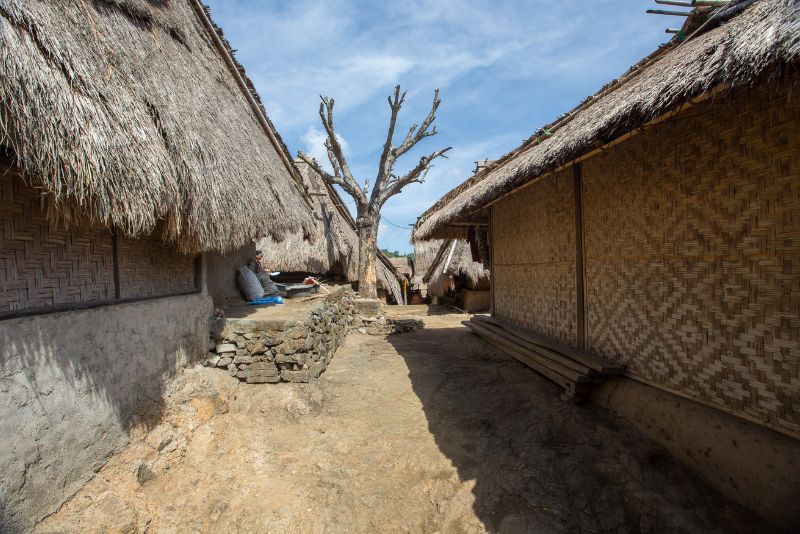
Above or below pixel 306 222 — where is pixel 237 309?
below

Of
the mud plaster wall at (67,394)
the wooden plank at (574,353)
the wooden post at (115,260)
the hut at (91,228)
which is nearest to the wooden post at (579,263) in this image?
the wooden plank at (574,353)

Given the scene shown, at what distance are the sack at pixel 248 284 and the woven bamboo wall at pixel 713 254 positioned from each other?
16.7 ft

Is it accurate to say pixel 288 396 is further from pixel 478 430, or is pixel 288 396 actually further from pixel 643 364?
pixel 643 364

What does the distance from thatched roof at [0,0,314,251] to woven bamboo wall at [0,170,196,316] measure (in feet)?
0.50

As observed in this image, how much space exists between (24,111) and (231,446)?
278 centimetres

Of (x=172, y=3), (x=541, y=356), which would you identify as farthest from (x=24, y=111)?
(x=541, y=356)

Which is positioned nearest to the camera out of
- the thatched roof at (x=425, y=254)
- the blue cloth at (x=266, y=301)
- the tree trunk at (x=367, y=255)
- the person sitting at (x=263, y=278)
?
the blue cloth at (x=266, y=301)

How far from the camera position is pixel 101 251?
2.77m

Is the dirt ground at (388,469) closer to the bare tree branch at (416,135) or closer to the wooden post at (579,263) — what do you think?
the wooden post at (579,263)

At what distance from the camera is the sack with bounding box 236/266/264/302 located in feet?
19.5

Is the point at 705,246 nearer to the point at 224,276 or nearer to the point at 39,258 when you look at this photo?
the point at 39,258

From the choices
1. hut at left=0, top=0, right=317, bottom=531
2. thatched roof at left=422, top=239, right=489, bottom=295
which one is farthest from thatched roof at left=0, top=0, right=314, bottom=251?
thatched roof at left=422, top=239, right=489, bottom=295

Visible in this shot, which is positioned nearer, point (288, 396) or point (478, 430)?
point (478, 430)

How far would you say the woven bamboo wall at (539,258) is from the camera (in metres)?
3.97
